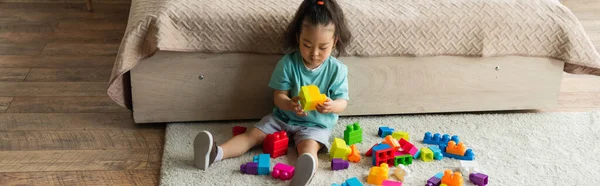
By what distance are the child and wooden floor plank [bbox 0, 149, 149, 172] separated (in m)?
0.20

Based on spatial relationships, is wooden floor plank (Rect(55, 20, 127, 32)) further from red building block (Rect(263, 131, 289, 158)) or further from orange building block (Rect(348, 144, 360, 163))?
orange building block (Rect(348, 144, 360, 163))

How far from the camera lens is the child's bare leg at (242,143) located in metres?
1.92

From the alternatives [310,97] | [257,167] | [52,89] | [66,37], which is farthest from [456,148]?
[66,37]

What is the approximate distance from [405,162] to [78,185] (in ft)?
2.94

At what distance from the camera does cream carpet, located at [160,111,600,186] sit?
6.10 ft

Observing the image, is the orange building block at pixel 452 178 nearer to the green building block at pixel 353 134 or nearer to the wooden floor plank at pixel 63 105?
the green building block at pixel 353 134

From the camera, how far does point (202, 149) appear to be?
1.85 metres

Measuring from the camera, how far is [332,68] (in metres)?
2.00

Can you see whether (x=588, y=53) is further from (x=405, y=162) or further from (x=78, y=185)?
(x=78, y=185)

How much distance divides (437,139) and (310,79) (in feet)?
1.41

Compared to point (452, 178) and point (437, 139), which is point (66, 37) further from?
point (452, 178)

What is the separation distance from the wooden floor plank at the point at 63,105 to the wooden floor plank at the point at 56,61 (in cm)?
33

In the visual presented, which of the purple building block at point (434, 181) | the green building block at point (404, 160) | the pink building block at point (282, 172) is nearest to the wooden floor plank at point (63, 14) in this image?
the pink building block at point (282, 172)

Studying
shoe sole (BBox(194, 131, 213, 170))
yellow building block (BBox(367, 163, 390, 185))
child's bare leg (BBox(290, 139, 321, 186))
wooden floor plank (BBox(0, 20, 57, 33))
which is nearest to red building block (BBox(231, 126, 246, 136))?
shoe sole (BBox(194, 131, 213, 170))
